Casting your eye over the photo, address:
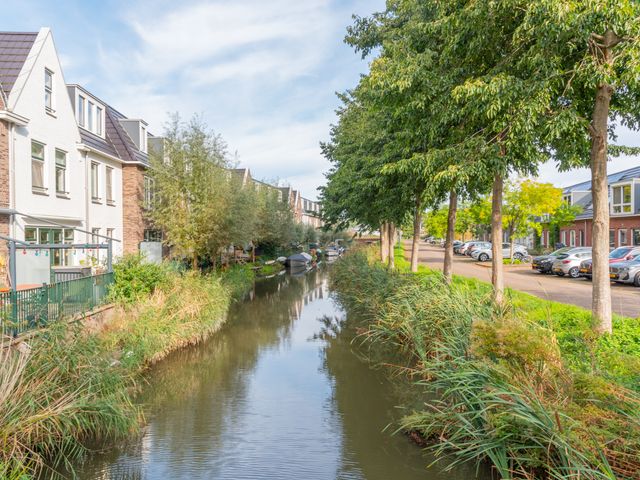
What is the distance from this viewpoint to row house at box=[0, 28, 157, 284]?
1536cm

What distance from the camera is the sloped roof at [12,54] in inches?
629

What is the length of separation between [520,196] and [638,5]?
2728 centimetres

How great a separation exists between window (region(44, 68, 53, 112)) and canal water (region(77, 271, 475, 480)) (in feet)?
34.2

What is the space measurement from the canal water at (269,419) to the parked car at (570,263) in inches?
599

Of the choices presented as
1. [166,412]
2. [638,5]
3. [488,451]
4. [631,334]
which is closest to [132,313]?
[166,412]

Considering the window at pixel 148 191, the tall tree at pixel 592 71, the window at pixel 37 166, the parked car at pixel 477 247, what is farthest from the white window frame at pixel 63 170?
the parked car at pixel 477 247

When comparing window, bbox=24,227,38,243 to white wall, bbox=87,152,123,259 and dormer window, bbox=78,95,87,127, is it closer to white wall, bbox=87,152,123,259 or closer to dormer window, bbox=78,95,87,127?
white wall, bbox=87,152,123,259

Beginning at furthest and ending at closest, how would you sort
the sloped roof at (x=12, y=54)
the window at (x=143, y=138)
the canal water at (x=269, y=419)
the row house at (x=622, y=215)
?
the row house at (x=622, y=215) → the window at (x=143, y=138) → the sloped roof at (x=12, y=54) → the canal water at (x=269, y=419)

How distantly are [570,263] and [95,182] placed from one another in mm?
23124

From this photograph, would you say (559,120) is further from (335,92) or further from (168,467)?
(335,92)

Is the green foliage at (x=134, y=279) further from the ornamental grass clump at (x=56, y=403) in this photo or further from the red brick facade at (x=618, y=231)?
the red brick facade at (x=618, y=231)

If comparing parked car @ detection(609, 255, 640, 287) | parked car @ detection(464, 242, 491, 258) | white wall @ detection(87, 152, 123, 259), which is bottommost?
parked car @ detection(609, 255, 640, 287)

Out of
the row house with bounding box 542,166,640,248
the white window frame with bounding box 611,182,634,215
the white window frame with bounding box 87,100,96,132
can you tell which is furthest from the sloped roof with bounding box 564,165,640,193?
the white window frame with bounding box 87,100,96,132

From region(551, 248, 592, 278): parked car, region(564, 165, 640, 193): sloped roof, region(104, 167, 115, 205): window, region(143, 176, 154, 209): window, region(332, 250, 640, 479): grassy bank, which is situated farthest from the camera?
region(564, 165, 640, 193): sloped roof
